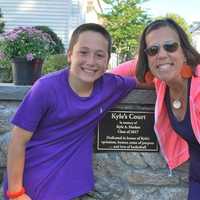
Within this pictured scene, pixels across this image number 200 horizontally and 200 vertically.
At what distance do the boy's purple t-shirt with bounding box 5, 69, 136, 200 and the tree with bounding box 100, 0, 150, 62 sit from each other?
23.2 metres

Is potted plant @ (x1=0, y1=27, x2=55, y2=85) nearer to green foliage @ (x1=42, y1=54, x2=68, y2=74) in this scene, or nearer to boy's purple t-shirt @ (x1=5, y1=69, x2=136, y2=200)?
boy's purple t-shirt @ (x1=5, y1=69, x2=136, y2=200)

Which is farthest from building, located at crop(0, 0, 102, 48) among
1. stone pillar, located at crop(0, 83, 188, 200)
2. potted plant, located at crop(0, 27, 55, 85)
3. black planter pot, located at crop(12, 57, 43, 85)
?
stone pillar, located at crop(0, 83, 188, 200)

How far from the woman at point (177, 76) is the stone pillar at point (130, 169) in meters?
0.58

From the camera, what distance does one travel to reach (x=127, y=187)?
3598 mm

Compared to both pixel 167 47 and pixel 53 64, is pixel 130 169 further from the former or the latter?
pixel 53 64

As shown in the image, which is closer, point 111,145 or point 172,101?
point 172,101

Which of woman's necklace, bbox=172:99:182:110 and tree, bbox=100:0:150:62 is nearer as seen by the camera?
woman's necklace, bbox=172:99:182:110

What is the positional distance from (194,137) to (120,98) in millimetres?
764

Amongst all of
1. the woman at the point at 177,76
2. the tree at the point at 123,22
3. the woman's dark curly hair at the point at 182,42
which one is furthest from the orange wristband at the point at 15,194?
the tree at the point at 123,22

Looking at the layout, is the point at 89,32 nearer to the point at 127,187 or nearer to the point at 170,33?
the point at 170,33

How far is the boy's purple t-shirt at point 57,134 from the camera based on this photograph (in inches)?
109

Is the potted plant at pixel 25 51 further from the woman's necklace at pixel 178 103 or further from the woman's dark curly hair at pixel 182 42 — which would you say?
the woman's necklace at pixel 178 103

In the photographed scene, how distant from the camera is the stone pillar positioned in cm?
352

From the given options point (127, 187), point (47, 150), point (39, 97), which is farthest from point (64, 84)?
point (127, 187)
